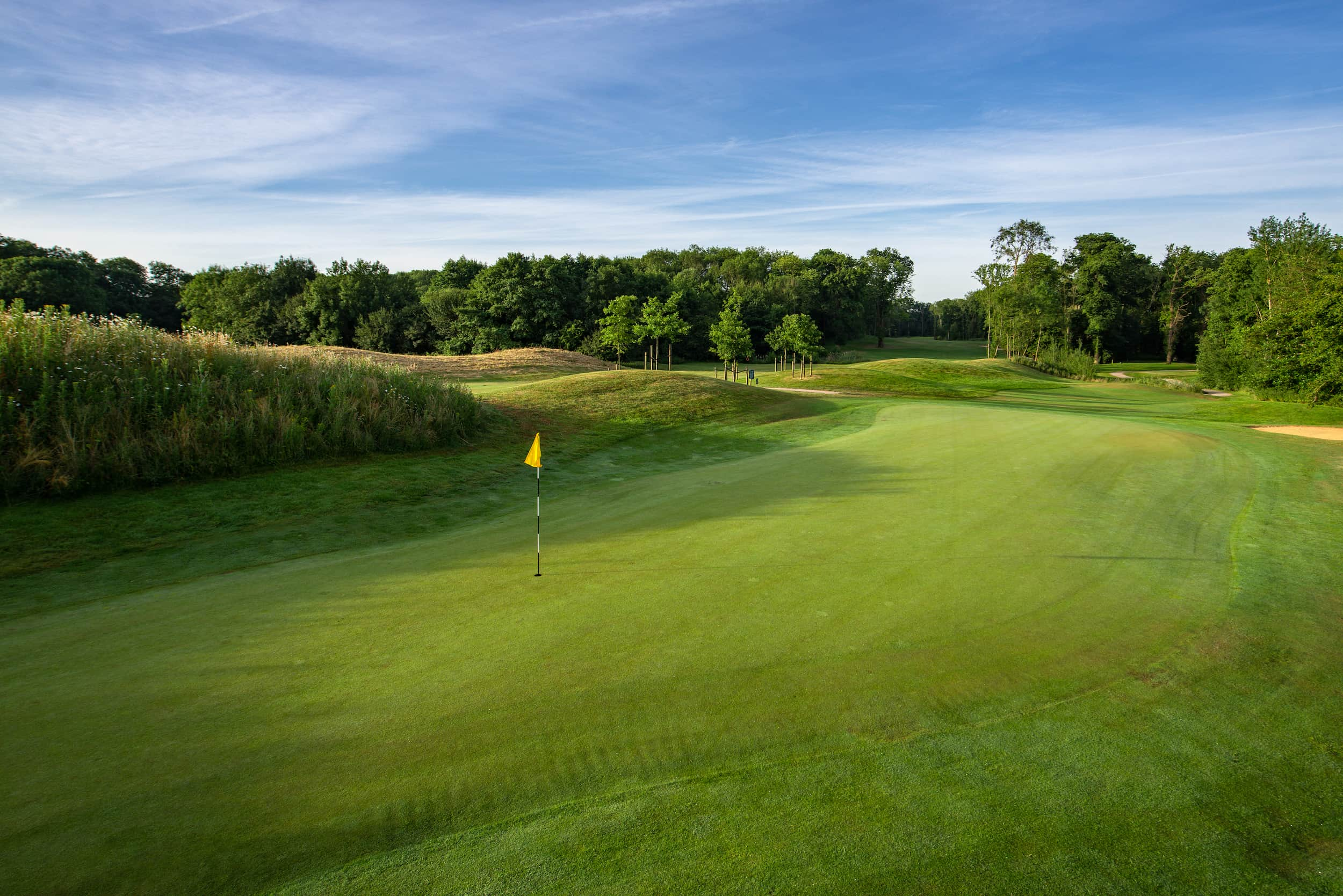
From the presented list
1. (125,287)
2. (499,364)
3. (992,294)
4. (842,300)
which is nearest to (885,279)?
(842,300)

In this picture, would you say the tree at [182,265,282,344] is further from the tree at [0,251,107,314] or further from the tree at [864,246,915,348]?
the tree at [864,246,915,348]

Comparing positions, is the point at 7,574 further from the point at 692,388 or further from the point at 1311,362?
the point at 1311,362

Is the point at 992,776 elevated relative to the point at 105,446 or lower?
lower

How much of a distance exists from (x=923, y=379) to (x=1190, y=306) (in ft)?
171

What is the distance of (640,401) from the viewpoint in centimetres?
2052

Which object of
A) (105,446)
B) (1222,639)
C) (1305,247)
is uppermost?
(1305,247)

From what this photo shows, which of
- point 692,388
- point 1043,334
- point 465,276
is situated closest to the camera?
point 692,388

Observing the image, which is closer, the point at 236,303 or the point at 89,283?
the point at 89,283

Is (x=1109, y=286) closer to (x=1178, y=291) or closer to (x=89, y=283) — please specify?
(x=1178, y=291)

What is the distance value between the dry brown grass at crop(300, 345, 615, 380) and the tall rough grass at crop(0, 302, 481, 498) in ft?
43.5

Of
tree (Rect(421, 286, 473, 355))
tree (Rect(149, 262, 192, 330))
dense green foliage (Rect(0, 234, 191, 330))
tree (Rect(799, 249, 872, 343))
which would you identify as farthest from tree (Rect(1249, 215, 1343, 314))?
tree (Rect(149, 262, 192, 330))

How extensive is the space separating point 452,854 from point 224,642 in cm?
318

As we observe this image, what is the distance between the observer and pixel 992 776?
3.65m

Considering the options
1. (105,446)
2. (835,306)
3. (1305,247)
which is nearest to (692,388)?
(105,446)
